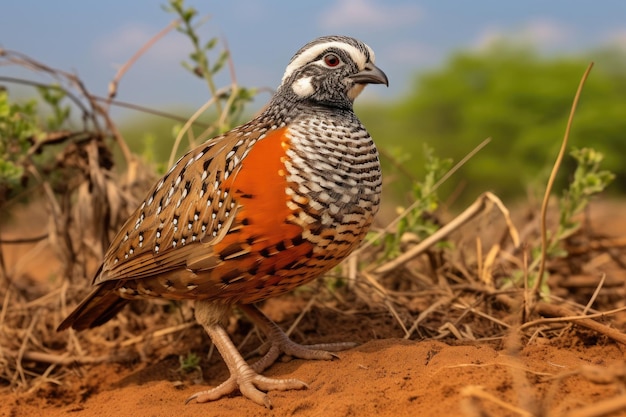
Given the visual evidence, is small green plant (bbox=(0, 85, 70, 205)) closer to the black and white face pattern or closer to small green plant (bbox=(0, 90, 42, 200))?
A: small green plant (bbox=(0, 90, 42, 200))

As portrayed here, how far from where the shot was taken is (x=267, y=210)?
3.53 meters

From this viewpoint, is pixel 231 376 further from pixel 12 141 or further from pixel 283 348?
pixel 12 141

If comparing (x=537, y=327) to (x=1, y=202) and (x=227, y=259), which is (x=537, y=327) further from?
(x=1, y=202)

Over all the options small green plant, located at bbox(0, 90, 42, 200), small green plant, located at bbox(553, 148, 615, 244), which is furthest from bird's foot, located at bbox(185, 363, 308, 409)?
small green plant, located at bbox(553, 148, 615, 244)

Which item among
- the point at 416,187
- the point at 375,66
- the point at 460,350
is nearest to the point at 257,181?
the point at 375,66

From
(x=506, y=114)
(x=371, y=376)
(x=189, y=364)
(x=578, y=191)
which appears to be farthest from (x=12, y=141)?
(x=506, y=114)

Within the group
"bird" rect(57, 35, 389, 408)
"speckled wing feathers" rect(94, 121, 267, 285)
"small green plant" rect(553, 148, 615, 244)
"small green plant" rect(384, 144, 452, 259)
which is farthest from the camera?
"small green plant" rect(384, 144, 452, 259)

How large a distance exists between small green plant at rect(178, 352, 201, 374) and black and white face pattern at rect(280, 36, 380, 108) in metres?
1.76

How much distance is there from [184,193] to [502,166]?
12464 mm

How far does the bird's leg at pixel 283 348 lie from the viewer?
4098mm

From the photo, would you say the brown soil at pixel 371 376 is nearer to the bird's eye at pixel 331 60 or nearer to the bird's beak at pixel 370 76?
the bird's beak at pixel 370 76

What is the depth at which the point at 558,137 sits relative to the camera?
14.0 metres

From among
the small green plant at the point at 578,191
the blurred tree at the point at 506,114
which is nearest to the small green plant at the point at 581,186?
the small green plant at the point at 578,191

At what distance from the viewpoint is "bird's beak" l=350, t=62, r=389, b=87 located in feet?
13.1
